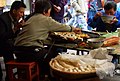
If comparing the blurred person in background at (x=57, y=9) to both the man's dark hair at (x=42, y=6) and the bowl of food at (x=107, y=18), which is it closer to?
the bowl of food at (x=107, y=18)

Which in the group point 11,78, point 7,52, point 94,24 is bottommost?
point 11,78

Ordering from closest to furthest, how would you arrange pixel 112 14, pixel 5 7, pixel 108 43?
pixel 108 43 < pixel 112 14 < pixel 5 7

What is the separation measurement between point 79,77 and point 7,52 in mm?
1447

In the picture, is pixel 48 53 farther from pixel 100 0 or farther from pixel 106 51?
pixel 100 0

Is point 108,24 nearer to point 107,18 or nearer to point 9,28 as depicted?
point 107,18

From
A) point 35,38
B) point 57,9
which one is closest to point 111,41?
point 35,38

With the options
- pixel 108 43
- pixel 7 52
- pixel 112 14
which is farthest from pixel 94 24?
pixel 7 52

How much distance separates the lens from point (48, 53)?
2934mm

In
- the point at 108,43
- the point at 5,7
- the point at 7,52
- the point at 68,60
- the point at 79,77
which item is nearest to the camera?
the point at 79,77

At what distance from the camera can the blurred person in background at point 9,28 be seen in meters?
3.20

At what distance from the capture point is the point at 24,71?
292 cm

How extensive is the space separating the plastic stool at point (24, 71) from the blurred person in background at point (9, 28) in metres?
0.39

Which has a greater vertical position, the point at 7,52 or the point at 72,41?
the point at 72,41

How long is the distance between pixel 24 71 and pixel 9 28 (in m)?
0.71
